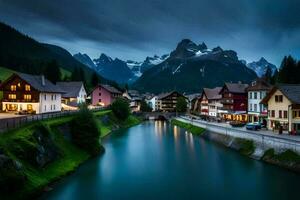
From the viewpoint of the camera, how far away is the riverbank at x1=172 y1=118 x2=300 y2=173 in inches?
1797

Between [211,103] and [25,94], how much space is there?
249 feet

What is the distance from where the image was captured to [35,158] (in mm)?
38000

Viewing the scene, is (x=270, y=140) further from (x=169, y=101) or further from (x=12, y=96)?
(x=169, y=101)

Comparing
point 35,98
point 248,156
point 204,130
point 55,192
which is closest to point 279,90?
point 248,156

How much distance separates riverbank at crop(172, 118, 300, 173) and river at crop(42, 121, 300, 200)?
1.33 m

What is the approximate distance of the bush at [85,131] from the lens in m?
56.7

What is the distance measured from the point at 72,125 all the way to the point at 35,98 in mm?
23508

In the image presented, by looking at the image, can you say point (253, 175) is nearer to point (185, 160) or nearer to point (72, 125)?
point (185, 160)

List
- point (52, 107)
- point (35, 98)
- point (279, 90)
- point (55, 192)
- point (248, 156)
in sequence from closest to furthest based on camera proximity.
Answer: point (55, 192), point (248, 156), point (279, 90), point (35, 98), point (52, 107)

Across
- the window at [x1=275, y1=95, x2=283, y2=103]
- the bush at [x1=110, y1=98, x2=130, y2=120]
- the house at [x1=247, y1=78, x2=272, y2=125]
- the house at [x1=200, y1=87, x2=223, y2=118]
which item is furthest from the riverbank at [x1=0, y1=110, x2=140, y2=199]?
the house at [x1=200, y1=87, x2=223, y2=118]

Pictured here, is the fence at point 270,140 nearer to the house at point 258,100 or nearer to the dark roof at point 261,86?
the house at point 258,100

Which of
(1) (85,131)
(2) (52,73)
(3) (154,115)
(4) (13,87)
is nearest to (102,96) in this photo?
(2) (52,73)

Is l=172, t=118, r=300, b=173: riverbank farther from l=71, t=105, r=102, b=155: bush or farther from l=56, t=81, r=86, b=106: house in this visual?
l=56, t=81, r=86, b=106: house

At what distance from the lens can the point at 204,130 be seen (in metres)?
90.8
